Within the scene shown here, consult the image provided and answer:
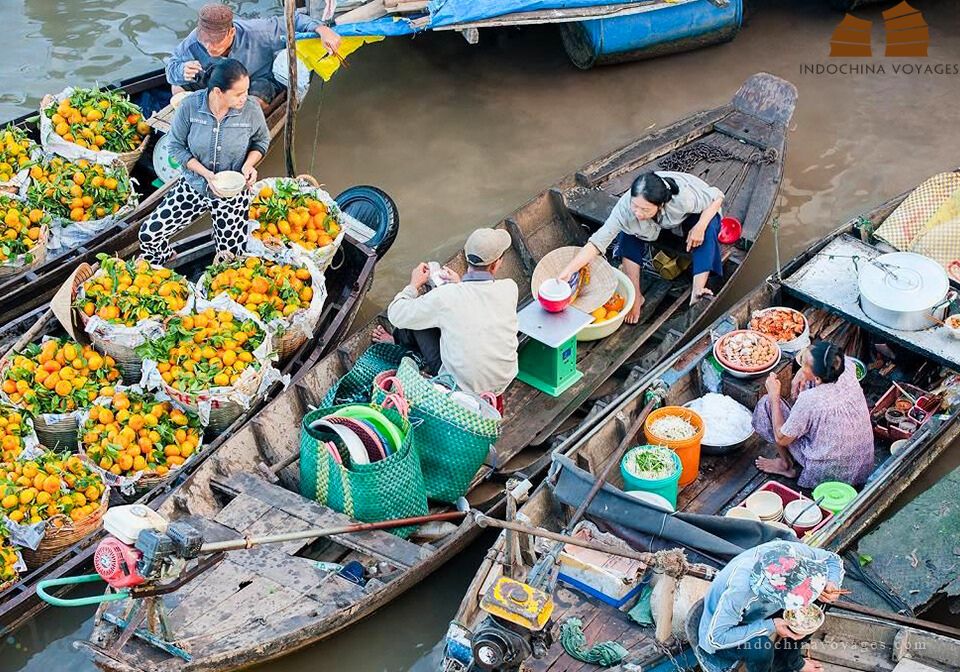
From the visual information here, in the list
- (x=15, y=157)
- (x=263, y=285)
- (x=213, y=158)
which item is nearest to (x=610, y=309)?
(x=263, y=285)

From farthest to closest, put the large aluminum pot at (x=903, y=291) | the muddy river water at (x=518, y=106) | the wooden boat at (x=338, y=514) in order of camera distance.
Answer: the muddy river water at (x=518, y=106), the large aluminum pot at (x=903, y=291), the wooden boat at (x=338, y=514)

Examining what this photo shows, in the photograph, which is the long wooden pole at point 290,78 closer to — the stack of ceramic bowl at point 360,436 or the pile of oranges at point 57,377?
the pile of oranges at point 57,377

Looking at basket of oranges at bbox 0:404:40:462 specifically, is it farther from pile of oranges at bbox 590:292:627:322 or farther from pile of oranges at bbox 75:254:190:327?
pile of oranges at bbox 590:292:627:322

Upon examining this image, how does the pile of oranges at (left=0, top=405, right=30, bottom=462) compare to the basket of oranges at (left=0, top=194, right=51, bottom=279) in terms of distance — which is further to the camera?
the basket of oranges at (left=0, top=194, right=51, bottom=279)

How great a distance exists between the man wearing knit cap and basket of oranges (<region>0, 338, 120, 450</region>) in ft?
7.36

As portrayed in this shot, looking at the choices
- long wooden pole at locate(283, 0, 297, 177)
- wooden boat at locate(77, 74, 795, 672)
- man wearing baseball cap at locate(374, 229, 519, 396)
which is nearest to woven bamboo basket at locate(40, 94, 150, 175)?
long wooden pole at locate(283, 0, 297, 177)

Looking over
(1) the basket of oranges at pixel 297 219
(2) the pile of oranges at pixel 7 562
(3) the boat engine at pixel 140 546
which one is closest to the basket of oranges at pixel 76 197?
(1) the basket of oranges at pixel 297 219

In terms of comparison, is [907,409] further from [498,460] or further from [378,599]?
[378,599]

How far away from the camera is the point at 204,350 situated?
6102 mm

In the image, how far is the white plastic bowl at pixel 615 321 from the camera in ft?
22.1

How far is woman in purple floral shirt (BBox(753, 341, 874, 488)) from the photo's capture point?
17.8 feet

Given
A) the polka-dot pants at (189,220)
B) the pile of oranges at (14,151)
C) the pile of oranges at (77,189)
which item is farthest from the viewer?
the pile of oranges at (14,151)

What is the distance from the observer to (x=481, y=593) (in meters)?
4.93

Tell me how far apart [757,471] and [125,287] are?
3.44 metres
